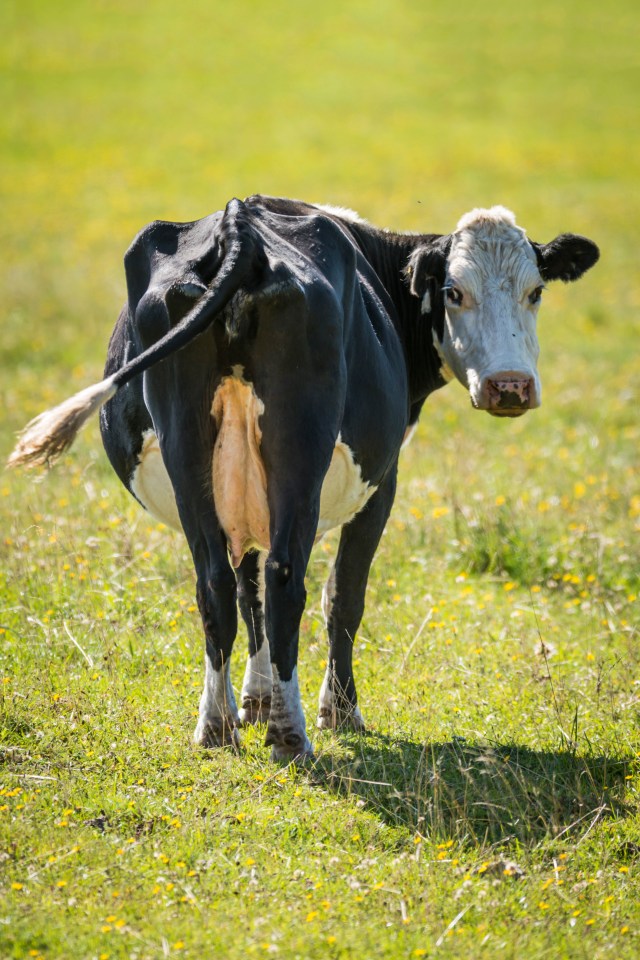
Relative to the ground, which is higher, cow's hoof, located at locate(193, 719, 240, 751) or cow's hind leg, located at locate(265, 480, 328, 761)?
cow's hind leg, located at locate(265, 480, 328, 761)

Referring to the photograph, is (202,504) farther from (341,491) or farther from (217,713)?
(217,713)

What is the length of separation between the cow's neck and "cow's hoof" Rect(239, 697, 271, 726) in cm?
205

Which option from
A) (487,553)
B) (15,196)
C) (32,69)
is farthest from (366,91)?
(487,553)

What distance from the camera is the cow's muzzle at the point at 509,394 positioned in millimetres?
6105

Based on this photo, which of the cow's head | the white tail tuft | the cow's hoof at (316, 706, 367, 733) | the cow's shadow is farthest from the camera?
the cow's head

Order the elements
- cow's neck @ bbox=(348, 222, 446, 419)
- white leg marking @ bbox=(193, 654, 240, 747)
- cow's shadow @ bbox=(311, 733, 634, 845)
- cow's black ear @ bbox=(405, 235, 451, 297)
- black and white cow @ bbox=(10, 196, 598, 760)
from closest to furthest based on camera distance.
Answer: cow's shadow @ bbox=(311, 733, 634, 845)
black and white cow @ bbox=(10, 196, 598, 760)
white leg marking @ bbox=(193, 654, 240, 747)
cow's black ear @ bbox=(405, 235, 451, 297)
cow's neck @ bbox=(348, 222, 446, 419)

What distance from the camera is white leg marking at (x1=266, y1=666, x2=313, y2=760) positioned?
538cm

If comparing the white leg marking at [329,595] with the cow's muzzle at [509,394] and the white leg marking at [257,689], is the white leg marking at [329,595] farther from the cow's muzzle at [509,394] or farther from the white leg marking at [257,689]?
the cow's muzzle at [509,394]

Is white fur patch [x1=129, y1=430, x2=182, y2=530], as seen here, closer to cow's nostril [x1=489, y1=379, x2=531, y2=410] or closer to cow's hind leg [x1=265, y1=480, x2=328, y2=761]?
cow's hind leg [x1=265, y1=480, x2=328, y2=761]

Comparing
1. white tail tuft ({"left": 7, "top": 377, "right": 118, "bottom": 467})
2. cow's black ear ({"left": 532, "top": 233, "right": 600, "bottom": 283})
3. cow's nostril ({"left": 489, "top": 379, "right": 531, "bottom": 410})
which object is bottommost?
white tail tuft ({"left": 7, "top": 377, "right": 118, "bottom": 467})

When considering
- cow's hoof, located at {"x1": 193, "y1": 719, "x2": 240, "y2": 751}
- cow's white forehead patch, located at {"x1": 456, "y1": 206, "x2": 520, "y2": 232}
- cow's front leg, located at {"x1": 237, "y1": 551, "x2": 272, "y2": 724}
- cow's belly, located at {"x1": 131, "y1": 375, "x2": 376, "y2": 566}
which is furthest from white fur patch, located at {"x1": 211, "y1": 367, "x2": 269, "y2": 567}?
cow's white forehead patch, located at {"x1": 456, "y1": 206, "x2": 520, "y2": 232}

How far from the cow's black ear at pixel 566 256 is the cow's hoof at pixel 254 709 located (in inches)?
113

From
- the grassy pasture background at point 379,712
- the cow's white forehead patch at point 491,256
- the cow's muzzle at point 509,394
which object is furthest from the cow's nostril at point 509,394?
the grassy pasture background at point 379,712

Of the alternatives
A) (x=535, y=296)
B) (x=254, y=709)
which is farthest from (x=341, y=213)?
(x=254, y=709)
